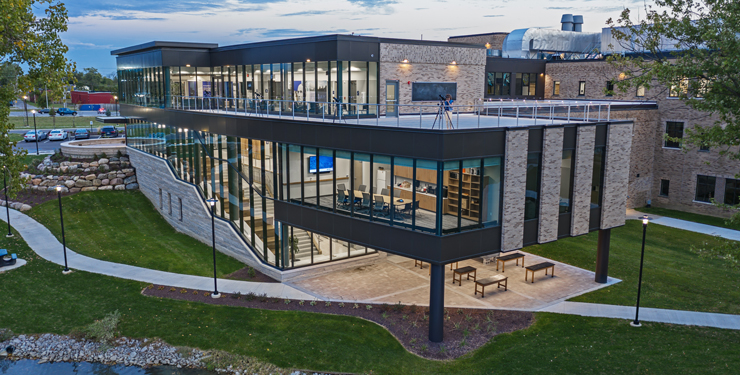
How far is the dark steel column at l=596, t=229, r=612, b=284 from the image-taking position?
22.6m

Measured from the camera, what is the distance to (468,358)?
17.4 meters

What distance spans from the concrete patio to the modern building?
0.92 m

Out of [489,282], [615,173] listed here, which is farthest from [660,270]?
[489,282]

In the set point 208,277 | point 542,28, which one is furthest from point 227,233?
point 542,28

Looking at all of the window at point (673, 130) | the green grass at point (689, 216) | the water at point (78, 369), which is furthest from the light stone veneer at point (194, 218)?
the window at point (673, 130)

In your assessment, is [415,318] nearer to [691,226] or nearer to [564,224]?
[564,224]

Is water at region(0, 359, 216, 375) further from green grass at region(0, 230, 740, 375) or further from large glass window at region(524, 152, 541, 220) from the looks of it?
large glass window at region(524, 152, 541, 220)

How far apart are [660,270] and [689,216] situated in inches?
503

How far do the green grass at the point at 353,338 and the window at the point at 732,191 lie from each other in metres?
18.9

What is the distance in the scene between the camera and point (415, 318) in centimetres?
2003

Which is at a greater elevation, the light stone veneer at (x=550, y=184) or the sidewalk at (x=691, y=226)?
the light stone veneer at (x=550, y=184)

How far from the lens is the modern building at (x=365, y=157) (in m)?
18.0

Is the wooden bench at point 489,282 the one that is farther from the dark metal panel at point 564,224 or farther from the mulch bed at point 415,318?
the dark metal panel at point 564,224

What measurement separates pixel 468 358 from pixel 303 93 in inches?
609
